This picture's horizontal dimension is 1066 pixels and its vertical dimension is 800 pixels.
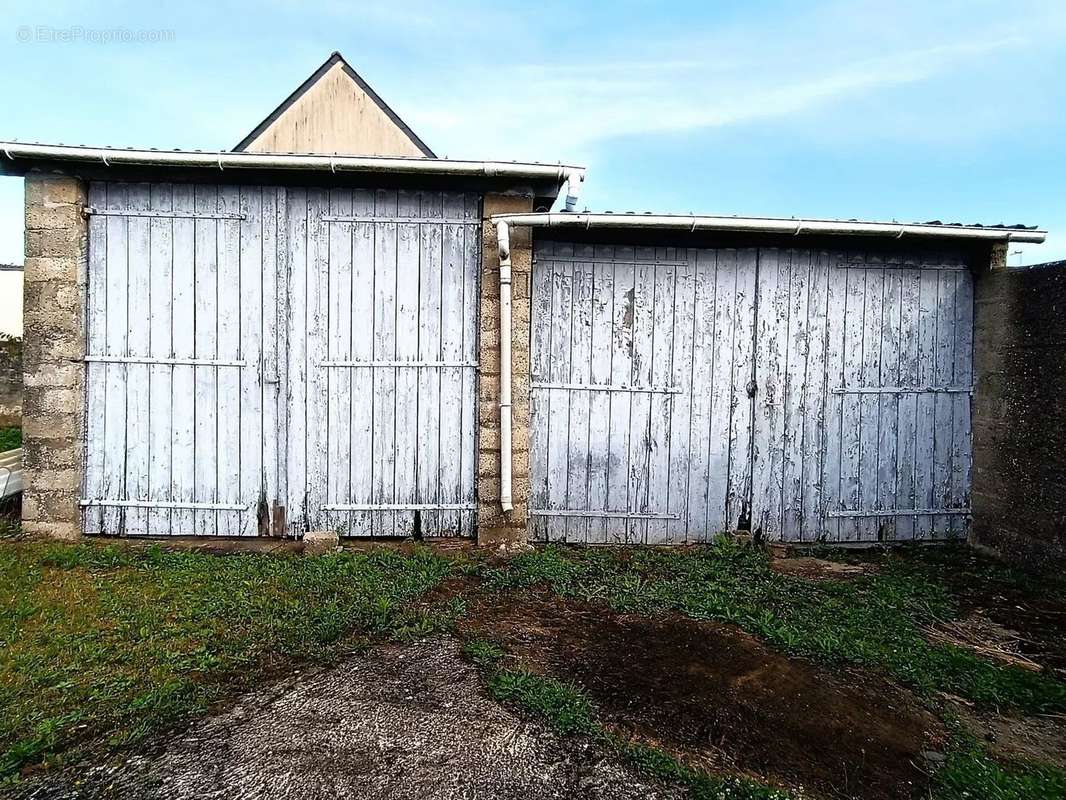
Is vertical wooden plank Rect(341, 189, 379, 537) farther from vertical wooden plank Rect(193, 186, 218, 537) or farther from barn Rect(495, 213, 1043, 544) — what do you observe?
barn Rect(495, 213, 1043, 544)

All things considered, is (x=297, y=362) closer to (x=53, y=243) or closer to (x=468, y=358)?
(x=468, y=358)

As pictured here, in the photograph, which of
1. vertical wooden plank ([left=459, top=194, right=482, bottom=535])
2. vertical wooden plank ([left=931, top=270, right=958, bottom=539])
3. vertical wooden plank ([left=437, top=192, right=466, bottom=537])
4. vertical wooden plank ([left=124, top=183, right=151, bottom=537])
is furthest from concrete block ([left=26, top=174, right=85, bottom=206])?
vertical wooden plank ([left=931, top=270, right=958, bottom=539])

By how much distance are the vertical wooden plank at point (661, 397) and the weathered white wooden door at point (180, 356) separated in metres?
3.04

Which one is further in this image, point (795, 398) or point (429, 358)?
point (795, 398)

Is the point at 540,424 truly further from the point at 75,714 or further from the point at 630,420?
the point at 75,714

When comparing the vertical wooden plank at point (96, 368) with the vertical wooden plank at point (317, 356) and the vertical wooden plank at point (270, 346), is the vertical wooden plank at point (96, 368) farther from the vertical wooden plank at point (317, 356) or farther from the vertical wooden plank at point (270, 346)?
the vertical wooden plank at point (317, 356)

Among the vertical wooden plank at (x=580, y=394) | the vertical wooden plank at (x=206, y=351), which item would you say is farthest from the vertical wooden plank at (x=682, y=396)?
the vertical wooden plank at (x=206, y=351)

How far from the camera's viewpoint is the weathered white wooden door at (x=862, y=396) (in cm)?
546

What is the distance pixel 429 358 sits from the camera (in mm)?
5117

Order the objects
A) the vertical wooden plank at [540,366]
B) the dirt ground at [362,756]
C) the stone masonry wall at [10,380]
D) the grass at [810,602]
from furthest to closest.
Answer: the stone masonry wall at [10,380]
the vertical wooden plank at [540,366]
the grass at [810,602]
the dirt ground at [362,756]

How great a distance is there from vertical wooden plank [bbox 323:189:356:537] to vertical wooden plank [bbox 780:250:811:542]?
3598 millimetres

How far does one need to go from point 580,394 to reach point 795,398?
6.02 ft

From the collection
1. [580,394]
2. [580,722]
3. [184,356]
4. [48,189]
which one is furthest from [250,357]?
[580,722]

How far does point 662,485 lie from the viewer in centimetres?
544
